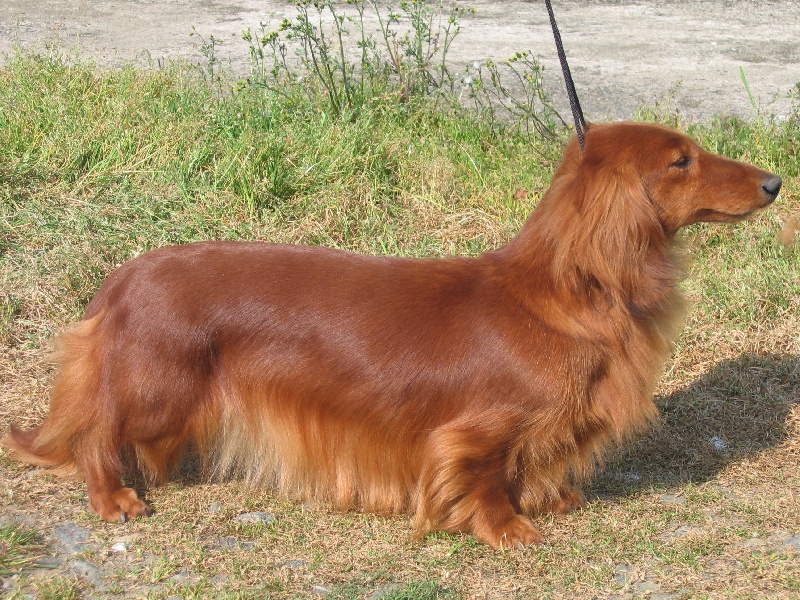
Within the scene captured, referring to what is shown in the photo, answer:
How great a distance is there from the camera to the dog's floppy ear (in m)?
3.23

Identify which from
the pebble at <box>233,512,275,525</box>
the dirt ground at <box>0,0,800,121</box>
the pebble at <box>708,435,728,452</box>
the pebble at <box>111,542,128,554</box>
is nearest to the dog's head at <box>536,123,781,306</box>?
the pebble at <box>708,435,728,452</box>

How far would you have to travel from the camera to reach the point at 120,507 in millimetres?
3602

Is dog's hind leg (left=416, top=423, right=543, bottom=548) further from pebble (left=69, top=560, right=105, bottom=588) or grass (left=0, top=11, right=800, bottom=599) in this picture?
pebble (left=69, top=560, right=105, bottom=588)

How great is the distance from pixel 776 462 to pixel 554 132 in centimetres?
300

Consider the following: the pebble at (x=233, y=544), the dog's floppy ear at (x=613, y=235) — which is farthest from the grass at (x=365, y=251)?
the dog's floppy ear at (x=613, y=235)

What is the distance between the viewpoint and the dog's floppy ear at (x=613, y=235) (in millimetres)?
3229

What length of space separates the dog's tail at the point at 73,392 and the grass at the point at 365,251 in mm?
216

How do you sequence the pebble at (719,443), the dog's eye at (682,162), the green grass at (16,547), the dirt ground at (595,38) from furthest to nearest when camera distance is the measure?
the dirt ground at (595,38) → the pebble at (719,443) → the dog's eye at (682,162) → the green grass at (16,547)

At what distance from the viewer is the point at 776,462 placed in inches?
164

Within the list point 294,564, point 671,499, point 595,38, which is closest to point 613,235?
point 671,499

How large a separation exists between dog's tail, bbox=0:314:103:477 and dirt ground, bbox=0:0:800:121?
176 inches

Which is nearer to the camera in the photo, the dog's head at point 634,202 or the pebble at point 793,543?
the dog's head at point 634,202

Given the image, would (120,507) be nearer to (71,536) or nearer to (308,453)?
(71,536)

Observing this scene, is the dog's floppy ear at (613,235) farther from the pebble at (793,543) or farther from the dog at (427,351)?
the pebble at (793,543)
